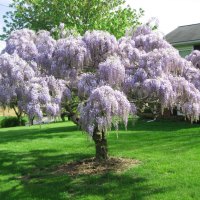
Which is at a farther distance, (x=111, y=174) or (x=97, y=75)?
(x=111, y=174)

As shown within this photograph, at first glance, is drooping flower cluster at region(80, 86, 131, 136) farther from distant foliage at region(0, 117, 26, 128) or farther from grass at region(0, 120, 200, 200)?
distant foliage at region(0, 117, 26, 128)

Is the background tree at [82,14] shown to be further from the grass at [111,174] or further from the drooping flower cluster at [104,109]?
the drooping flower cluster at [104,109]

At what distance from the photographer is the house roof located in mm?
26938

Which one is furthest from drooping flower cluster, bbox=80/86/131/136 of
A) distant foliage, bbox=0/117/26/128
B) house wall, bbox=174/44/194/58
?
distant foliage, bbox=0/117/26/128

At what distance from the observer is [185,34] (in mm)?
28688

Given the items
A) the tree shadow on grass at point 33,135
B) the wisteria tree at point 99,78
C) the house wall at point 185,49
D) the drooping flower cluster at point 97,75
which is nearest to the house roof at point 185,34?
the house wall at point 185,49

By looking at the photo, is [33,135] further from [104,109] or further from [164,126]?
Answer: [104,109]

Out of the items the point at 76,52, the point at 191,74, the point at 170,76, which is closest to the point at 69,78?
the point at 76,52

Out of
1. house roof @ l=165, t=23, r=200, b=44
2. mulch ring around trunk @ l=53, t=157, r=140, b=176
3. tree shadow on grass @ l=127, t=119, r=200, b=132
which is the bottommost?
mulch ring around trunk @ l=53, t=157, r=140, b=176

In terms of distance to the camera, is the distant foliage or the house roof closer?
the house roof

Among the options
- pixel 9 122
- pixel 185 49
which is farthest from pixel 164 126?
pixel 9 122

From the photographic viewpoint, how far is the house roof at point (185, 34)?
26938mm

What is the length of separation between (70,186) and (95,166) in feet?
5.75

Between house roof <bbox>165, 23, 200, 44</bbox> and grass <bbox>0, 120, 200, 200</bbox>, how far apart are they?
1081cm
